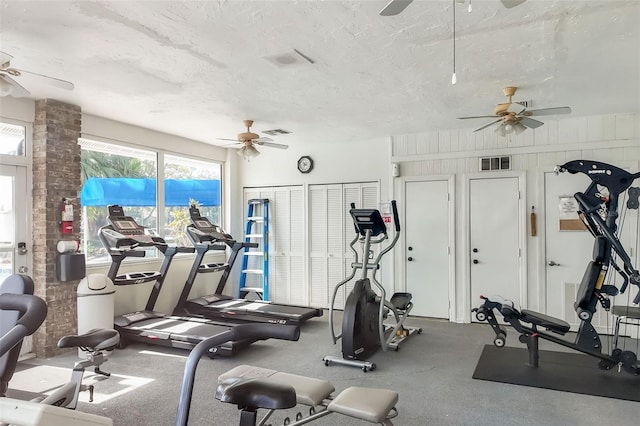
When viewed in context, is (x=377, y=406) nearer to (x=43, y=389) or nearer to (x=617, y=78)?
(x=43, y=389)

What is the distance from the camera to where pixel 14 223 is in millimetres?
4852

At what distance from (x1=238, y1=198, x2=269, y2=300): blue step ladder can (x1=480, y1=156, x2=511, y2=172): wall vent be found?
12.5 ft

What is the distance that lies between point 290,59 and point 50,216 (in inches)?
135

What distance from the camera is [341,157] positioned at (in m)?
7.45

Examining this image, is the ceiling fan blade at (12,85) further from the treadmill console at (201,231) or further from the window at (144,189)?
the treadmill console at (201,231)

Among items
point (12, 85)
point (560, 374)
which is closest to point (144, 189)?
point (12, 85)

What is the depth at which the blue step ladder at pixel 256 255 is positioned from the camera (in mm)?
7922

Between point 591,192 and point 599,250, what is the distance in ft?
1.99

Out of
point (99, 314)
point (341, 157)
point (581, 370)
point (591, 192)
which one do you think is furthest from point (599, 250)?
point (99, 314)

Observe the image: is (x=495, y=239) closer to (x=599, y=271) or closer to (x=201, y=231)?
(x=599, y=271)

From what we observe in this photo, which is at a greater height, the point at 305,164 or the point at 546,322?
the point at 305,164

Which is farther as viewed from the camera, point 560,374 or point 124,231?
point 124,231

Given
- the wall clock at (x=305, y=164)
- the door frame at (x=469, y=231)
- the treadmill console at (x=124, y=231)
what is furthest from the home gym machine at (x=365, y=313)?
the wall clock at (x=305, y=164)

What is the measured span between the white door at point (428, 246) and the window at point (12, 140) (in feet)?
17.1
